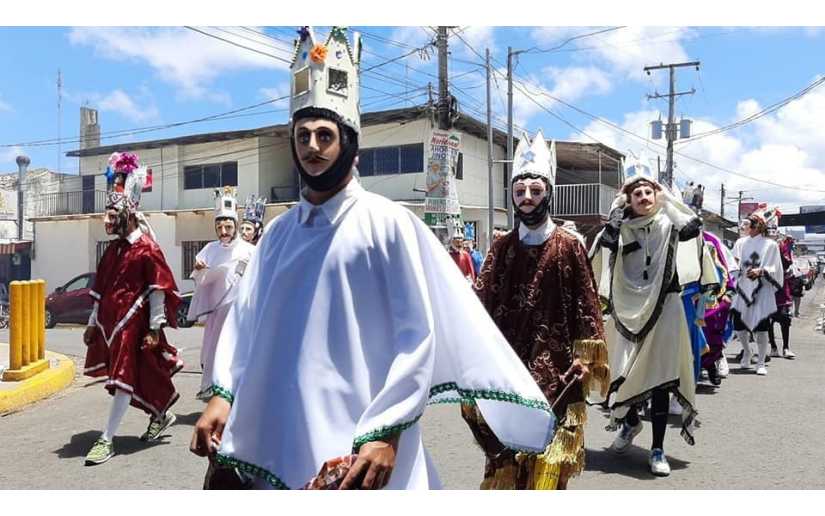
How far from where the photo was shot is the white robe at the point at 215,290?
741 cm

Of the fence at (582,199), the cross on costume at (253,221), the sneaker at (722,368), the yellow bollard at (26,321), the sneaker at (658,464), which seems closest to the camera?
the sneaker at (658,464)

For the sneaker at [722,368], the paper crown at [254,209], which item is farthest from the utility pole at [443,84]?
the sneaker at [722,368]

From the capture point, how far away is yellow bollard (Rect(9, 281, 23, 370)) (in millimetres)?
8477

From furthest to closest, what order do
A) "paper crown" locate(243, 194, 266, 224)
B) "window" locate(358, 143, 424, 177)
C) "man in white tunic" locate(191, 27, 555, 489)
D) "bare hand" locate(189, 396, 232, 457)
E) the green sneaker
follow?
"window" locate(358, 143, 424, 177) < "paper crown" locate(243, 194, 266, 224) < the green sneaker < "bare hand" locate(189, 396, 232, 457) < "man in white tunic" locate(191, 27, 555, 489)

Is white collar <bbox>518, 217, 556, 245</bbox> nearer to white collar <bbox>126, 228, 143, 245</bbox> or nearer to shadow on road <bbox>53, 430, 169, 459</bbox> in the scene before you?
white collar <bbox>126, 228, 143, 245</bbox>

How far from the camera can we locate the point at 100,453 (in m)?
5.64

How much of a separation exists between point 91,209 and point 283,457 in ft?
99.1

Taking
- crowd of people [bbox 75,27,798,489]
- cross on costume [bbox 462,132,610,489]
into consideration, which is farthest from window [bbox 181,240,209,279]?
crowd of people [bbox 75,27,798,489]

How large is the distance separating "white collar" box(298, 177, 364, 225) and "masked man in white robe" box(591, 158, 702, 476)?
3.59 m

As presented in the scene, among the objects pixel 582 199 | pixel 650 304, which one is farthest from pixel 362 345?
pixel 582 199

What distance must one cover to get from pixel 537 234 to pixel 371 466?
98.1 inches

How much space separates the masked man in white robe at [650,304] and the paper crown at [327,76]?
11.6ft

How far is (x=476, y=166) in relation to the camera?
2733 cm

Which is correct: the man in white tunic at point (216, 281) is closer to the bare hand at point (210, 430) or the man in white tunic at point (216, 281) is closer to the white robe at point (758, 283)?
the bare hand at point (210, 430)
